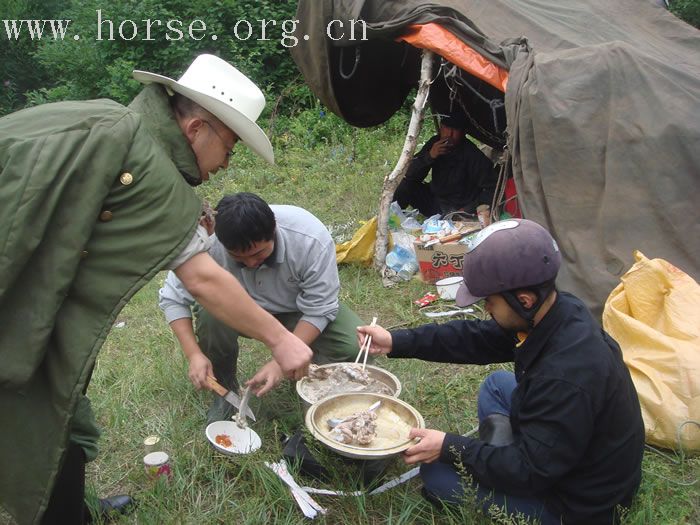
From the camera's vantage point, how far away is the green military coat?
176 cm

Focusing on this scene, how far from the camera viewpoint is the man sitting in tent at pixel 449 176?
20.5ft

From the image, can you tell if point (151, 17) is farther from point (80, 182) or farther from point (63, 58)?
point (80, 182)

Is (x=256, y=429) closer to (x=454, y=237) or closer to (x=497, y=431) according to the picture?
(x=497, y=431)

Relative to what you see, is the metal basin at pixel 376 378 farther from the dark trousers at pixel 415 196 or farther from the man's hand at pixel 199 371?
the dark trousers at pixel 415 196

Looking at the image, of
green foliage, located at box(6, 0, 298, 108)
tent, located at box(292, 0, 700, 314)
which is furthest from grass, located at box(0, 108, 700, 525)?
green foliage, located at box(6, 0, 298, 108)

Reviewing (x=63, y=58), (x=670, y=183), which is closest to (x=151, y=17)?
(x=63, y=58)

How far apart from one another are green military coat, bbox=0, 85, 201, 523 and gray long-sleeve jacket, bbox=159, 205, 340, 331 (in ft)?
4.05

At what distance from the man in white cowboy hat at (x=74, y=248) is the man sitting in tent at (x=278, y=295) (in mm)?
948

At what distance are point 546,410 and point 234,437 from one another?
5.05 ft

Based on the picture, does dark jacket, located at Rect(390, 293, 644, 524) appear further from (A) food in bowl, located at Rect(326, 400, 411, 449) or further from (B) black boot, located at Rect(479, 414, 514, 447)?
(A) food in bowl, located at Rect(326, 400, 411, 449)

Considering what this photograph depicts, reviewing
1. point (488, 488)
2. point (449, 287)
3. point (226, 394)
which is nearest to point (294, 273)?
point (226, 394)

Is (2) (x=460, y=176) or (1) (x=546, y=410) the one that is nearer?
(1) (x=546, y=410)

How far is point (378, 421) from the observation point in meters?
2.79

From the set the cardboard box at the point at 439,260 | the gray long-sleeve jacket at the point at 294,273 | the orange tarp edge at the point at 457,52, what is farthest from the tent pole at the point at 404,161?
the gray long-sleeve jacket at the point at 294,273
